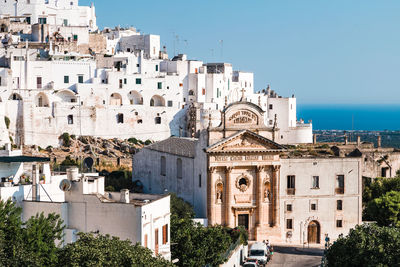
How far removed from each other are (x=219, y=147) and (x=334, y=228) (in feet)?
33.4

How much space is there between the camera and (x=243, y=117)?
186 ft

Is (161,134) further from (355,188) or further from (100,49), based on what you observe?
(355,188)

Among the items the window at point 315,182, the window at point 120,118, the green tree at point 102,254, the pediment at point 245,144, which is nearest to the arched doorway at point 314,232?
the window at point 315,182

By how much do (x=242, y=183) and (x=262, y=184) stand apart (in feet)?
4.39

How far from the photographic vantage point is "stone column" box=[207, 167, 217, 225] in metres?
55.8

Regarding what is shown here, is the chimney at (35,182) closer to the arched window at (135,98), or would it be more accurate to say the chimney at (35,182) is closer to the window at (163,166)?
the window at (163,166)

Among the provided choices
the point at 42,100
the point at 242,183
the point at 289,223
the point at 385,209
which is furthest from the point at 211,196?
the point at 42,100

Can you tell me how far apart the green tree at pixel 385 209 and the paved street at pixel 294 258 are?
6414 mm

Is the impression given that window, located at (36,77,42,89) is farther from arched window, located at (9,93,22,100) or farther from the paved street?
the paved street

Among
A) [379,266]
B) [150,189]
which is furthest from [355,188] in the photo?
[379,266]

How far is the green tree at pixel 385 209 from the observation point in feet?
193

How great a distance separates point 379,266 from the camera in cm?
3944

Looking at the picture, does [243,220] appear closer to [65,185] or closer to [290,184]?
[290,184]

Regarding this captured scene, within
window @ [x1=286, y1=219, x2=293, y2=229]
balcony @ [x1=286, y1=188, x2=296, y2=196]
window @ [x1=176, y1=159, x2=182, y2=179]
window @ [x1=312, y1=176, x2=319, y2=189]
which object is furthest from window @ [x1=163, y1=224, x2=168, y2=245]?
window @ [x1=312, y1=176, x2=319, y2=189]
